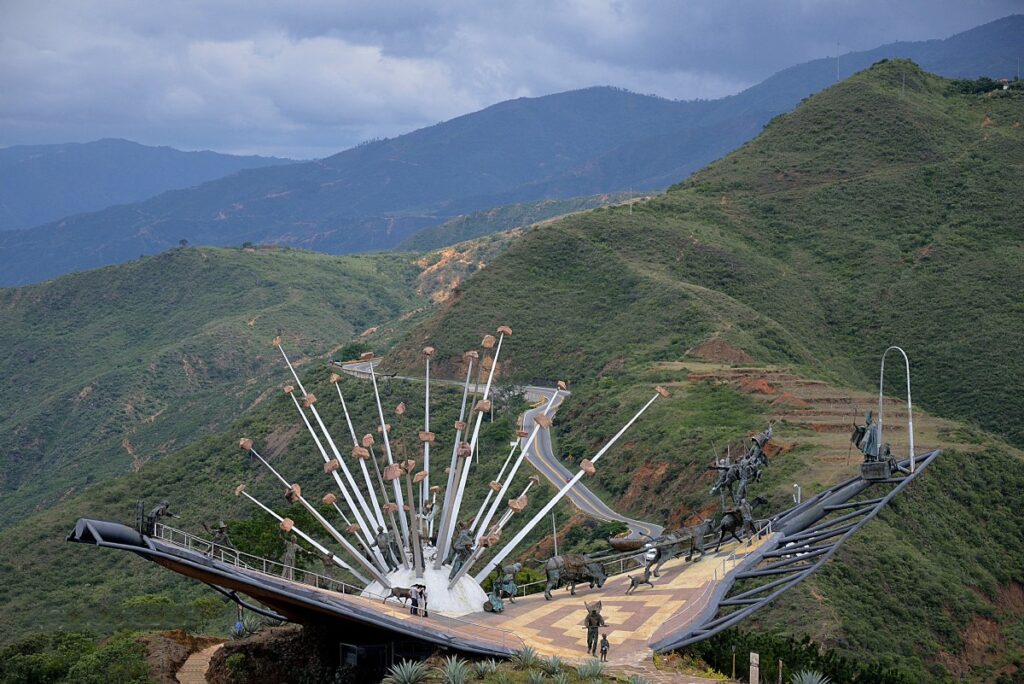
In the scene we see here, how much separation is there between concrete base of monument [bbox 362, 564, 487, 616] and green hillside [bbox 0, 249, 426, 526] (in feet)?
242

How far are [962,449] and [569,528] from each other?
15.3m

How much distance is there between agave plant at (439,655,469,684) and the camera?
22.7 metres

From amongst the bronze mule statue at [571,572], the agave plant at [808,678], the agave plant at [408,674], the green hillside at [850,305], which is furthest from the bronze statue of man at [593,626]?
the green hillside at [850,305]

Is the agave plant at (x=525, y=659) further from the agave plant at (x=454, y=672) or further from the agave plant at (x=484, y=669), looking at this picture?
the agave plant at (x=454, y=672)

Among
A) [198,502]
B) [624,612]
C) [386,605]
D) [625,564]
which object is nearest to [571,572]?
[624,612]

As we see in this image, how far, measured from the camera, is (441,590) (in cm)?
2905

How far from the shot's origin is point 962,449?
42.4 m

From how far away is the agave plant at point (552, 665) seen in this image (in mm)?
22891

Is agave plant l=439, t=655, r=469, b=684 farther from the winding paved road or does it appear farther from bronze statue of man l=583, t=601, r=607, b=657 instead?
the winding paved road

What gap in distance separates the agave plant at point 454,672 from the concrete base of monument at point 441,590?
4.80 m

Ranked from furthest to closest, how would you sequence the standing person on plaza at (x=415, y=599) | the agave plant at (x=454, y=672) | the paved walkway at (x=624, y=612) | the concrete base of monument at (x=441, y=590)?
the concrete base of monument at (x=441, y=590) → the standing person on plaza at (x=415, y=599) → the paved walkway at (x=624, y=612) → the agave plant at (x=454, y=672)

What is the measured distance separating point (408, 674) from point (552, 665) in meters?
2.68

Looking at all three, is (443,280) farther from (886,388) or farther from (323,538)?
(323,538)

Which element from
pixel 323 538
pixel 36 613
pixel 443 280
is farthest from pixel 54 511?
pixel 443 280
